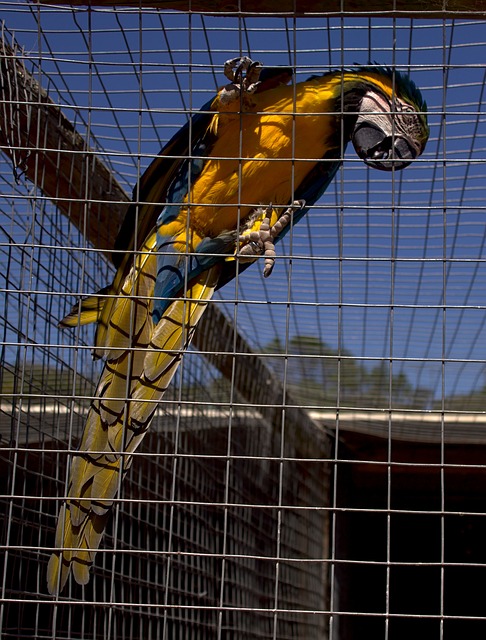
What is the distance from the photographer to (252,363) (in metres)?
2.13

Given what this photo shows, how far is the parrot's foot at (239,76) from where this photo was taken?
44.1 inches

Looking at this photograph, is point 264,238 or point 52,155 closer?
point 264,238

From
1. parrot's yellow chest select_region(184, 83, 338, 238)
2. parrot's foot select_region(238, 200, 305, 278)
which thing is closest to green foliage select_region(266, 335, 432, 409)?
parrot's yellow chest select_region(184, 83, 338, 238)

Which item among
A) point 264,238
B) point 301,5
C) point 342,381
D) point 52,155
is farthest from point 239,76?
point 342,381

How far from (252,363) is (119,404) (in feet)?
3.19

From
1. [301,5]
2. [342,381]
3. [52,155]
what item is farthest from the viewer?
[342,381]

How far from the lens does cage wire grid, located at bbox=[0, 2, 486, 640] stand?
3.86 ft

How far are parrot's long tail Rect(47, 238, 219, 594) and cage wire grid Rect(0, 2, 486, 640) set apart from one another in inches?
2.2

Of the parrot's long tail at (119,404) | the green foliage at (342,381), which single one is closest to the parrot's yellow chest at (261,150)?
the parrot's long tail at (119,404)

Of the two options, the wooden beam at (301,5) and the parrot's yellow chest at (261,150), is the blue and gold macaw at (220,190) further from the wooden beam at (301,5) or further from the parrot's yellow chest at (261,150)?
the wooden beam at (301,5)

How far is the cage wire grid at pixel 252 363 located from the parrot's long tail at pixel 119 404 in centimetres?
6

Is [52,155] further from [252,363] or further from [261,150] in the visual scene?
[252,363]

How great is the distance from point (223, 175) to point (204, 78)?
0.18 m

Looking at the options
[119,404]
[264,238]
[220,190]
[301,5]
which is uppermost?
[301,5]
